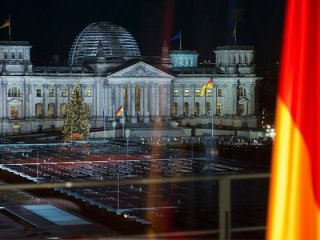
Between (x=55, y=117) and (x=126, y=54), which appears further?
(x=126, y=54)

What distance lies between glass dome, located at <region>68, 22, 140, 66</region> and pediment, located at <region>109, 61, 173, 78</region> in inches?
485

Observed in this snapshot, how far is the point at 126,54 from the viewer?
388 feet

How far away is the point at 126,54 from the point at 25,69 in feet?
67.4

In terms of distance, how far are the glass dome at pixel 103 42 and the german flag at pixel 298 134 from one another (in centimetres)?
11186

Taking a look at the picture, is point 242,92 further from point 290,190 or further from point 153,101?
point 290,190

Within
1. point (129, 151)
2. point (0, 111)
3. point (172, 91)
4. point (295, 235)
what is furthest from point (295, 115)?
point (172, 91)

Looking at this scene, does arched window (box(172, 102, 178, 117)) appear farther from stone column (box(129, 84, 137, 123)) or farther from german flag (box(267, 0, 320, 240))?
german flag (box(267, 0, 320, 240))

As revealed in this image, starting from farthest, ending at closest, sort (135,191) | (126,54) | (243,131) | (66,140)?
1. (126,54)
2. (243,131)
3. (66,140)
4. (135,191)

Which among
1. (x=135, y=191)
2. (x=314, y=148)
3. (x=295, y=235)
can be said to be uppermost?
(x=314, y=148)

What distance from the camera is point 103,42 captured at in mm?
118312

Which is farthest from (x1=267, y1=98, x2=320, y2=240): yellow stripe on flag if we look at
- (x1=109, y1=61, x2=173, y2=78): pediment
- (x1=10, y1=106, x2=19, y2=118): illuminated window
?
(x1=109, y1=61, x2=173, y2=78): pediment

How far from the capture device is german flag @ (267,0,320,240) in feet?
14.7

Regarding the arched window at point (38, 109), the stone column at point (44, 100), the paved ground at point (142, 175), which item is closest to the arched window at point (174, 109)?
the stone column at point (44, 100)

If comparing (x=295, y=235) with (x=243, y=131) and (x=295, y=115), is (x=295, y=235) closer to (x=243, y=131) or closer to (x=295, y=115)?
(x=295, y=115)
